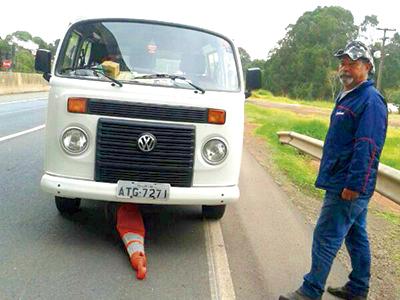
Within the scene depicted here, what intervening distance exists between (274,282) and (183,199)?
107 centimetres

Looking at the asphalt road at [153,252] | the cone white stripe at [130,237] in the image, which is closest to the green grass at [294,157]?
the asphalt road at [153,252]

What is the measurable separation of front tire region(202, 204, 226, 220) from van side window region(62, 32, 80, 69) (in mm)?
2119

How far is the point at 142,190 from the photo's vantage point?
447 centimetres

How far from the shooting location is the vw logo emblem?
4414 millimetres

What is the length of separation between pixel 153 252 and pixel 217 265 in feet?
2.05

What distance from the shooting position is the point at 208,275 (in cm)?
417

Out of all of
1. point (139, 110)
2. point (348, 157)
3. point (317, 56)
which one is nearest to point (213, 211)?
point (139, 110)

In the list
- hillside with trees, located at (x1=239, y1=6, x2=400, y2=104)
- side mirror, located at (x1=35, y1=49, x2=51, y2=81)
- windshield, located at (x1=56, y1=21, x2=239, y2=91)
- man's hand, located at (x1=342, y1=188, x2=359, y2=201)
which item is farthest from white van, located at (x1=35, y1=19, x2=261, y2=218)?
hillside with trees, located at (x1=239, y1=6, x2=400, y2=104)

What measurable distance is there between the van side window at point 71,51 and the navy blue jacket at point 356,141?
290 cm

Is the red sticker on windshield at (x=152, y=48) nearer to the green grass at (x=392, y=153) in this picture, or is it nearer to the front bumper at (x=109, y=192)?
the front bumper at (x=109, y=192)

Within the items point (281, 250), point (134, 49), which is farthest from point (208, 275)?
point (134, 49)

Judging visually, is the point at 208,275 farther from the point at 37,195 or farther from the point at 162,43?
the point at 37,195

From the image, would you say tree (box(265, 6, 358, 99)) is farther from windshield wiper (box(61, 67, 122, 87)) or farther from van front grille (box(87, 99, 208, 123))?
van front grille (box(87, 99, 208, 123))

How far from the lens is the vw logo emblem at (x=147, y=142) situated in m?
4.41
